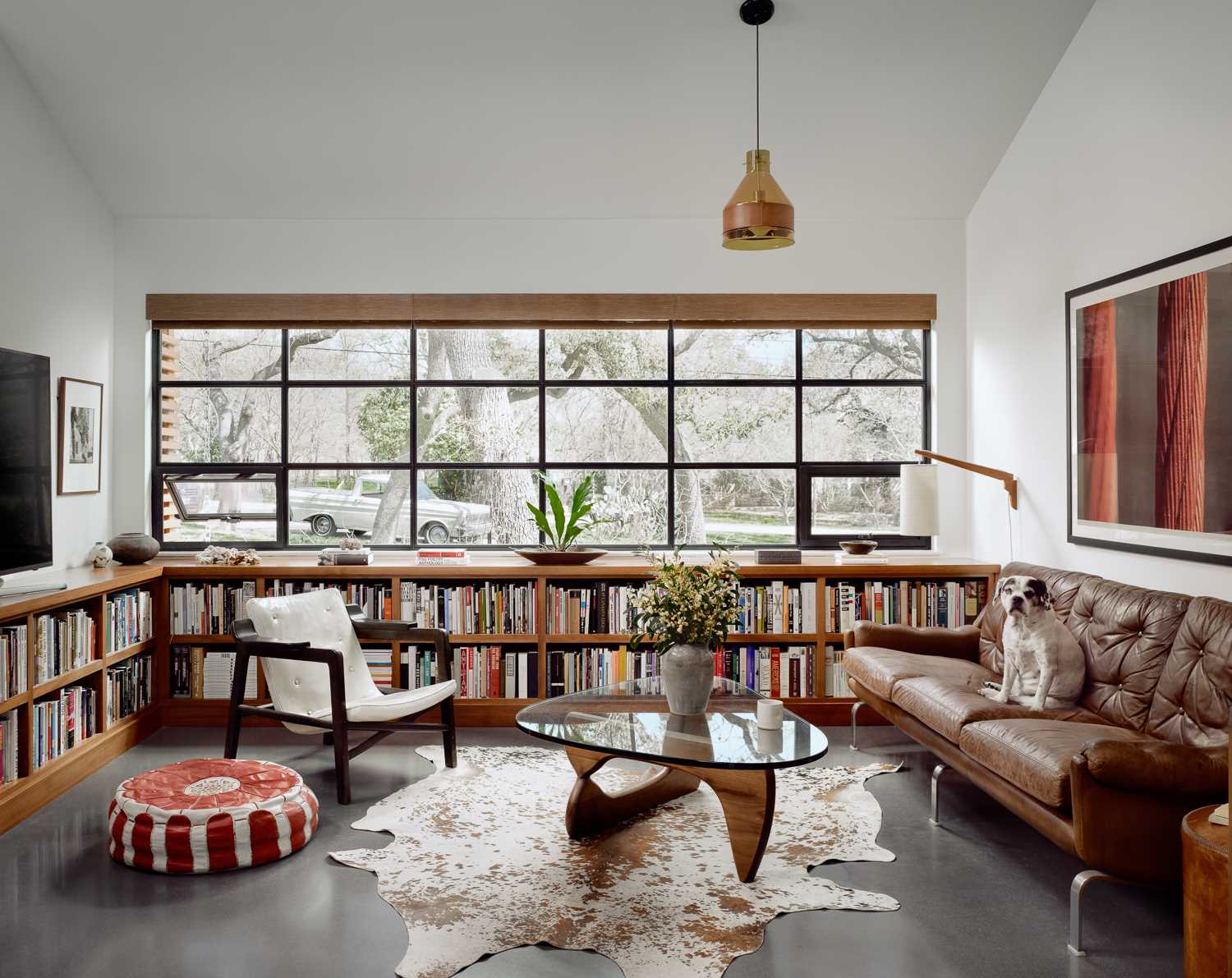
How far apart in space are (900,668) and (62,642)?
365 cm

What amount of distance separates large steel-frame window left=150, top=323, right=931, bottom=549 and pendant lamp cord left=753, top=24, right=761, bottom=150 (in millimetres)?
1225

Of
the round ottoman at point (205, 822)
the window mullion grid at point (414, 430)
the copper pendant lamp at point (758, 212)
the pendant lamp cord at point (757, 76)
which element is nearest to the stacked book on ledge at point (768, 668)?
the window mullion grid at point (414, 430)

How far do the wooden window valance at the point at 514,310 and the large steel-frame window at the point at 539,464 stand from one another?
11 cm

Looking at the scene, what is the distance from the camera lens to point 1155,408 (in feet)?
13.0

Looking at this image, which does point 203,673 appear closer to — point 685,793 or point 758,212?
point 685,793

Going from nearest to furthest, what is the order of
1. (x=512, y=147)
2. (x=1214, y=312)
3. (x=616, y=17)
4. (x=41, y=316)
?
1. (x=1214, y=312)
2. (x=616, y=17)
3. (x=41, y=316)
4. (x=512, y=147)

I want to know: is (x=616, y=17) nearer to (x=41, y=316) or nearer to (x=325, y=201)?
(x=325, y=201)

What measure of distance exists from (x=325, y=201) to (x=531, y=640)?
275 cm

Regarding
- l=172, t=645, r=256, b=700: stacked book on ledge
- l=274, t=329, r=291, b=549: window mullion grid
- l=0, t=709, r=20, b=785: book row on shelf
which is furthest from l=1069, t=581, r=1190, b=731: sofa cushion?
l=274, t=329, r=291, b=549: window mullion grid

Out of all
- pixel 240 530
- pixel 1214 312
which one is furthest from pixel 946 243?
pixel 240 530

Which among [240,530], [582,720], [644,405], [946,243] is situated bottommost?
[582,720]

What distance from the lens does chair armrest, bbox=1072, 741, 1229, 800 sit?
269 centimetres

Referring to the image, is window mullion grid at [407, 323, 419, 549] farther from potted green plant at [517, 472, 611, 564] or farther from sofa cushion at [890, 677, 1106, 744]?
sofa cushion at [890, 677, 1106, 744]

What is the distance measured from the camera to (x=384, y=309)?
227 inches
